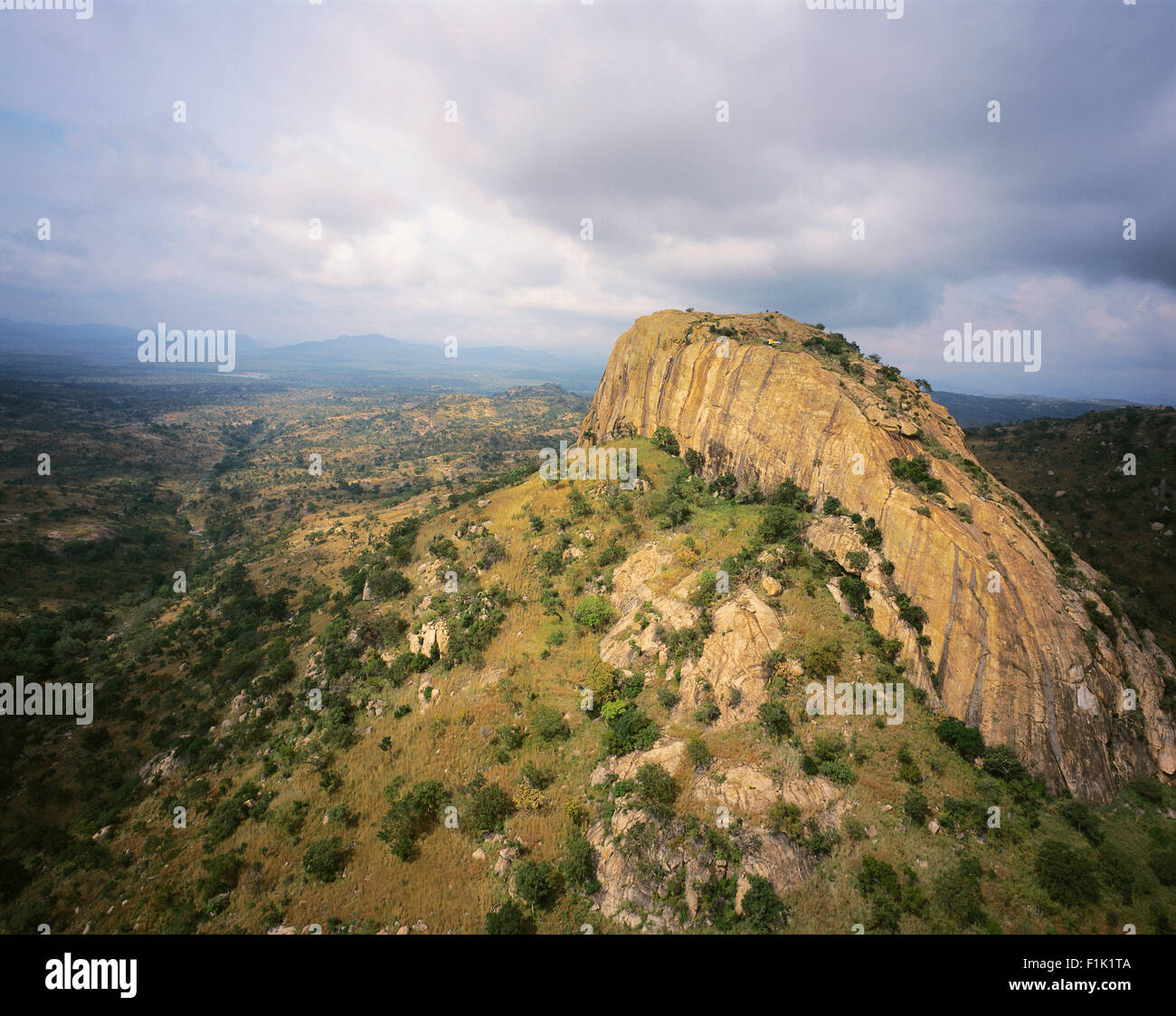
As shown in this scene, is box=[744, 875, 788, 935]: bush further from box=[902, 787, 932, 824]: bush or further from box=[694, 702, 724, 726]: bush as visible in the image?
box=[694, 702, 724, 726]: bush

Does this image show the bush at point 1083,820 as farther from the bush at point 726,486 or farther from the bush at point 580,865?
the bush at point 726,486

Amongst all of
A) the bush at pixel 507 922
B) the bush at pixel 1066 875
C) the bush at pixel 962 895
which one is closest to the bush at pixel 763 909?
the bush at pixel 962 895

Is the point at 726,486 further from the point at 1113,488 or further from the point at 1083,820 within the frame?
the point at 1113,488

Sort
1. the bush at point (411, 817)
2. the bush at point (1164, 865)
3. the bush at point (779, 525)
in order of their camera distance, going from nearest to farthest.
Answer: the bush at point (1164, 865) → the bush at point (411, 817) → the bush at point (779, 525)

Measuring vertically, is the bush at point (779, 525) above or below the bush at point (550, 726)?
above

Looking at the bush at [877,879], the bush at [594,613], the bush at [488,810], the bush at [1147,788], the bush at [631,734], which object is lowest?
the bush at [488,810]

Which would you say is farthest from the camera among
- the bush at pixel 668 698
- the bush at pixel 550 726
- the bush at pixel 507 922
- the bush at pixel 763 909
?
the bush at pixel 550 726
